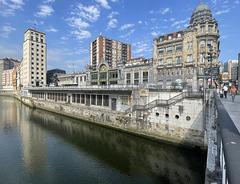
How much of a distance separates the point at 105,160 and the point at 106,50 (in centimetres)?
8136

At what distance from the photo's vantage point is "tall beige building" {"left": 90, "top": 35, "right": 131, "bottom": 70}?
85575mm

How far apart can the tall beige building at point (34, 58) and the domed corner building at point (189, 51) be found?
72.3m

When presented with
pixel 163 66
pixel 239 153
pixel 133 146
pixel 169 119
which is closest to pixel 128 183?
pixel 133 146

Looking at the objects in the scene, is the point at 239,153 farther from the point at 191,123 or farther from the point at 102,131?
the point at 102,131

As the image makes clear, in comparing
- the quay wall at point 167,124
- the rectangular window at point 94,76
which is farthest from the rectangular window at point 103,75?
the quay wall at point 167,124

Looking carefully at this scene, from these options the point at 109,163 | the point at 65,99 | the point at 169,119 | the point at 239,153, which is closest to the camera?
the point at 239,153

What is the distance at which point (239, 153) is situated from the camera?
6.45ft

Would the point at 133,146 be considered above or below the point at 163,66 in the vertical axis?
below

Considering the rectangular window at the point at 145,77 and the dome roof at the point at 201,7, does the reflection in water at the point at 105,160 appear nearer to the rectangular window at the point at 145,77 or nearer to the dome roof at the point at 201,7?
the rectangular window at the point at 145,77

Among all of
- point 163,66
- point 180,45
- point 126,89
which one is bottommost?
point 126,89

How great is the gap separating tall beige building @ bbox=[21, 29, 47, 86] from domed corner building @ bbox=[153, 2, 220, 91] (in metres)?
72.3

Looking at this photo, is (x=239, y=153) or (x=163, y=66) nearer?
(x=239, y=153)

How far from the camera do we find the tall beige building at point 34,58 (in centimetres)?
7538

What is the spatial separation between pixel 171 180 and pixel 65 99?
3606 centimetres
